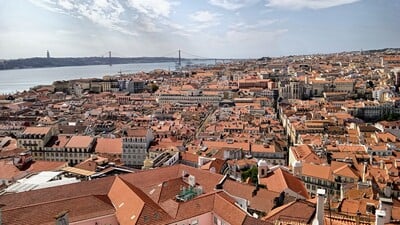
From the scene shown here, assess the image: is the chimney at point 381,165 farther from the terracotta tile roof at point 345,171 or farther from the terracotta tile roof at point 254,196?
the terracotta tile roof at point 254,196

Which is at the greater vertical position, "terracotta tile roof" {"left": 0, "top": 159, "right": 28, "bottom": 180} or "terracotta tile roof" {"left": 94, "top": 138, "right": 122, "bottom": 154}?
"terracotta tile roof" {"left": 0, "top": 159, "right": 28, "bottom": 180}

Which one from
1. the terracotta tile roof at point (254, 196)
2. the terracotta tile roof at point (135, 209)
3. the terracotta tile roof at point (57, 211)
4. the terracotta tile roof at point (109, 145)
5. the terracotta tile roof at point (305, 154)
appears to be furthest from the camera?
the terracotta tile roof at point (109, 145)

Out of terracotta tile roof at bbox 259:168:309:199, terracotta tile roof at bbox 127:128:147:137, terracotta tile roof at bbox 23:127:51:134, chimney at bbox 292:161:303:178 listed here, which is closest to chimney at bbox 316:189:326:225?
terracotta tile roof at bbox 259:168:309:199

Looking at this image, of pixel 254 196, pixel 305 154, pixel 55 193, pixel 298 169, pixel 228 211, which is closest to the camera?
pixel 228 211

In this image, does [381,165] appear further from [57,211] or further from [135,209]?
[57,211]

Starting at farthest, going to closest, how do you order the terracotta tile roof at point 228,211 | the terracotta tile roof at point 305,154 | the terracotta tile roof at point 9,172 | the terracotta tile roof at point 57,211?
the terracotta tile roof at point 305,154, the terracotta tile roof at point 9,172, the terracotta tile roof at point 228,211, the terracotta tile roof at point 57,211

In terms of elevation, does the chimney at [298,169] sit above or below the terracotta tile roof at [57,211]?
below

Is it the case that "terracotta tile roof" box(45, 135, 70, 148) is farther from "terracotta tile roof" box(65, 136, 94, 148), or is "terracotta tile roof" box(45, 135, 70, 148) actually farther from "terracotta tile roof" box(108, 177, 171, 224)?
"terracotta tile roof" box(108, 177, 171, 224)

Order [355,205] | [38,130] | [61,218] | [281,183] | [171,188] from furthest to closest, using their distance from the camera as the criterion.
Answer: [38,130] < [281,183] < [355,205] < [171,188] < [61,218]

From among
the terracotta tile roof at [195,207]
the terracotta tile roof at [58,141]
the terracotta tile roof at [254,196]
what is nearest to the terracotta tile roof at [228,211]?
the terracotta tile roof at [195,207]

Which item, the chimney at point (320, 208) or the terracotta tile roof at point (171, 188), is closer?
the chimney at point (320, 208)

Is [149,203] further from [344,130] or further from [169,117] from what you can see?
[169,117]

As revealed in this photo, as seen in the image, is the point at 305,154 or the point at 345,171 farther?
the point at 305,154

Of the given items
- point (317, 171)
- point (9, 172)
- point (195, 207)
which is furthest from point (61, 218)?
point (317, 171)
